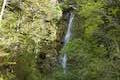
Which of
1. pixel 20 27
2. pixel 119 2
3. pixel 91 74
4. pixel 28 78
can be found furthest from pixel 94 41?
pixel 20 27

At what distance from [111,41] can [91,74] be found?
1.39 meters

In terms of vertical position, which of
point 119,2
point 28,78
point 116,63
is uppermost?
point 119,2

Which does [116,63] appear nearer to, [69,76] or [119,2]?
[119,2]

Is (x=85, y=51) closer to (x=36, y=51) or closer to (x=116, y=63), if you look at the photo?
(x=116, y=63)

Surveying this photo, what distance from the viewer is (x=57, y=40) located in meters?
21.6

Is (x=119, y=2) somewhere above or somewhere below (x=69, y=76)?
above

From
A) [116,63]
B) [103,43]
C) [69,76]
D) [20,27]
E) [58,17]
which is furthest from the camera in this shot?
[58,17]

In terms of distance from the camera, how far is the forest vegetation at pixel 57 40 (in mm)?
10797

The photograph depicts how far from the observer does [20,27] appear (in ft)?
62.1

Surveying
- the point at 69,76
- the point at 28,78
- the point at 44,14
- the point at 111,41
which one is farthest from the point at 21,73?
the point at 111,41

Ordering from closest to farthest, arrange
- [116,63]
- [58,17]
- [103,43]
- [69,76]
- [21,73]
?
[116,63] < [103,43] < [69,76] < [21,73] < [58,17]

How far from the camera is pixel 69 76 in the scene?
14.3m

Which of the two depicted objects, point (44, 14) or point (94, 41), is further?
point (44, 14)

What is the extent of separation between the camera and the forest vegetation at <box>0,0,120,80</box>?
1080 centimetres
